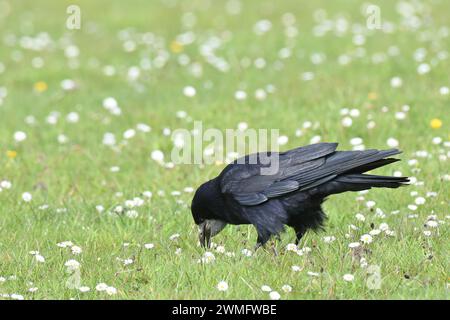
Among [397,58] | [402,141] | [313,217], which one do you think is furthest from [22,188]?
[397,58]

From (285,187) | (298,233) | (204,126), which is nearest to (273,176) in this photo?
(285,187)

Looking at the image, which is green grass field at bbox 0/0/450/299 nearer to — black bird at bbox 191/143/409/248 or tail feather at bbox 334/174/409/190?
black bird at bbox 191/143/409/248

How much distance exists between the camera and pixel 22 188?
22.1 ft

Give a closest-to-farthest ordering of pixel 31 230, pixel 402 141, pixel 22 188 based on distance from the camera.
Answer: pixel 31 230, pixel 22 188, pixel 402 141

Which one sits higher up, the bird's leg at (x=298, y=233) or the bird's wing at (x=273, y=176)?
the bird's wing at (x=273, y=176)

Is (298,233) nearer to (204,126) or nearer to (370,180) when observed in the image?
(370,180)

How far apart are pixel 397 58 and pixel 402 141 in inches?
102

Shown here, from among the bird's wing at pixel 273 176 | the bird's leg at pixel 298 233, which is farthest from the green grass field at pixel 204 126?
the bird's wing at pixel 273 176

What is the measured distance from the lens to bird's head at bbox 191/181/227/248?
5.16m

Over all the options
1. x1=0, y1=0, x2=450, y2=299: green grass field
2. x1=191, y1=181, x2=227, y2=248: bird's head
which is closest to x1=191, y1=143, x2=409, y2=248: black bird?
x1=191, y1=181, x2=227, y2=248: bird's head

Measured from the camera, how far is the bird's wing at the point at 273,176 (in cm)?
495

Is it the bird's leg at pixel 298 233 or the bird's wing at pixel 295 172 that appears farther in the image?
the bird's leg at pixel 298 233

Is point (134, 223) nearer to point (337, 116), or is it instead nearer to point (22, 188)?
point (22, 188)

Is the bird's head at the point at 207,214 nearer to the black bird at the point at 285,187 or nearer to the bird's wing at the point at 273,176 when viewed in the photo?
the black bird at the point at 285,187
